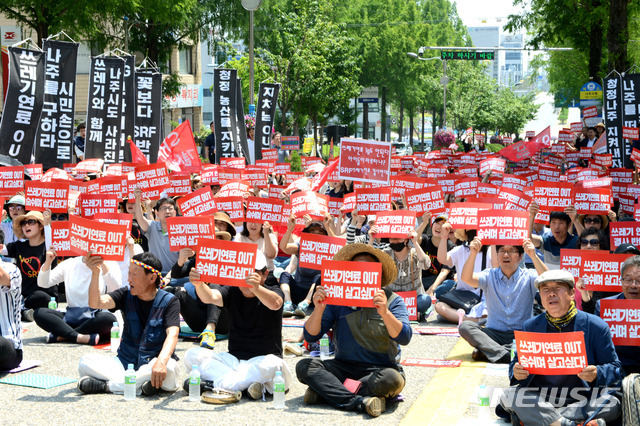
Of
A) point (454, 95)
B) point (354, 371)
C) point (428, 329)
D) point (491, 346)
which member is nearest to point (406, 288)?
point (428, 329)

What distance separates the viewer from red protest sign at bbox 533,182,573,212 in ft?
37.7

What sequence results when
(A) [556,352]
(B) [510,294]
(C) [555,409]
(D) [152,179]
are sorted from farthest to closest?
1. (D) [152,179]
2. (B) [510,294]
3. (C) [555,409]
4. (A) [556,352]

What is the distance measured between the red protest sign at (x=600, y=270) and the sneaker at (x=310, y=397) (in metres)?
2.62

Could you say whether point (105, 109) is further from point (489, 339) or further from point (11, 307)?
point (489, 339)

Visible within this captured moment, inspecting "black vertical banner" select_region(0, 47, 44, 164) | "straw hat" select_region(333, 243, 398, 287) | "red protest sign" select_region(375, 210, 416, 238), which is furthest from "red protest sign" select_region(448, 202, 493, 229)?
"black vertical banner" select_region(0, 47, 44, 164)

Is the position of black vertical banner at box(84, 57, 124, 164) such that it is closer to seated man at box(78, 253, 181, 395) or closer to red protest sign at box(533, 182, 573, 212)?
red protest sign at box(533, 182, 573, 212)

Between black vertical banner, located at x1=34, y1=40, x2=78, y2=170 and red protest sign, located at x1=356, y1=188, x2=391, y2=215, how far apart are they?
777 centimetres

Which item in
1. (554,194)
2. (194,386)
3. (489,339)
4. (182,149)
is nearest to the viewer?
(194,386)

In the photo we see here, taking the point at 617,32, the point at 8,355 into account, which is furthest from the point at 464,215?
the point at 617,32

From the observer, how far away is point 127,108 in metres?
19.0

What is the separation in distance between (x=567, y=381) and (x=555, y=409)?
0.21 metres

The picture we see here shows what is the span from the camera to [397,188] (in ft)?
49.0

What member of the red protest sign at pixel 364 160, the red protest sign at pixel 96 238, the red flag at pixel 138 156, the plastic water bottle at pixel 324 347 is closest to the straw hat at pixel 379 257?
the plastic water bottle at pixel 324 347

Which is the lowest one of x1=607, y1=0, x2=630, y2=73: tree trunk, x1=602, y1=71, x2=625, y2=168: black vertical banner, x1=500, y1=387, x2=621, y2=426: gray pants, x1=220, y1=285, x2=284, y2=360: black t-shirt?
x1=500, y1=387, x2=621, y2=426: gray pants
